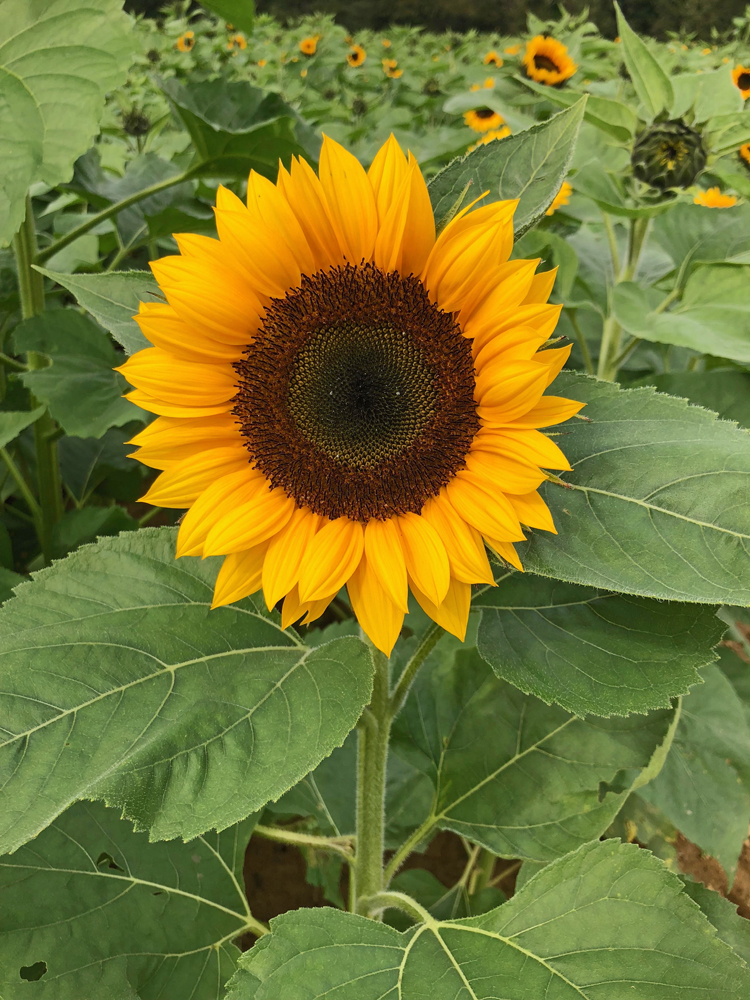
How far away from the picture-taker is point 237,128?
126cm

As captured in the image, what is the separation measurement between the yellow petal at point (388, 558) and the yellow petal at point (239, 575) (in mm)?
101

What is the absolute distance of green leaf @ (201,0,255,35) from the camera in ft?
3.76

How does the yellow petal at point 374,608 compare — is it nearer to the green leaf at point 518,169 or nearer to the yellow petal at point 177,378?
the yellow petal at point 177,378

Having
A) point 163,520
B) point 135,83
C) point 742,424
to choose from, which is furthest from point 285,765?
point 135,83

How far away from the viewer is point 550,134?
0.65m

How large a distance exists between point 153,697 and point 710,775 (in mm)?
821

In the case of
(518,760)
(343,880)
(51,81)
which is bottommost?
(343,880)

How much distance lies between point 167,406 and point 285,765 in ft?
1.05

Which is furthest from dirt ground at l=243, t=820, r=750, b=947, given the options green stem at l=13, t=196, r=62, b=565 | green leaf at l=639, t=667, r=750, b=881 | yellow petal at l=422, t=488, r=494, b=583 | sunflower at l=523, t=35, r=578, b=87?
sunflower at l=523, t=35, r=578, b=87

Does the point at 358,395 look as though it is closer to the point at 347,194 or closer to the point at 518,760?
the point at 347,194


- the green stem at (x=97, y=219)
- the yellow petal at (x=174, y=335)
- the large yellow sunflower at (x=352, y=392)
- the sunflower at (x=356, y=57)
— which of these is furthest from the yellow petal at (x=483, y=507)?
the sunflower at (x=356, y=57)

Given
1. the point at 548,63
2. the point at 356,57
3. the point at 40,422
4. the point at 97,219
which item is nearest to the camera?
the point at 97,219

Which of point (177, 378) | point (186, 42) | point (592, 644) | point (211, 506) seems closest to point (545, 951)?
point (592, 644)

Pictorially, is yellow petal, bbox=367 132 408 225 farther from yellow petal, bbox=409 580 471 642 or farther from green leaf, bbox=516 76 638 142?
green leaf, bbox=516 76 638 142
